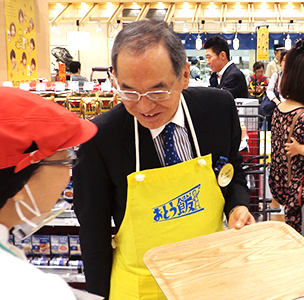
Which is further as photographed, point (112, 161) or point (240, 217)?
point (240, 217)

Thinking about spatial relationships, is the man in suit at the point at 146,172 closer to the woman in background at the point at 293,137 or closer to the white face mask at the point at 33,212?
the white face mask at the point at 33,212

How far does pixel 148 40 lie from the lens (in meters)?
1.32

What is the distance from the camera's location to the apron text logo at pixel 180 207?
149cm

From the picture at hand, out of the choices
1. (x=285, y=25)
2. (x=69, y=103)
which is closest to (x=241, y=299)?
(x=69, y=103)

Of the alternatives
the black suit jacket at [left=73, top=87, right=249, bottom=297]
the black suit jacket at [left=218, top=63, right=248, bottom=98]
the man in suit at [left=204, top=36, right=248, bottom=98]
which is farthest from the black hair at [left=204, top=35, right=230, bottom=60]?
the black suit jacket at [left=73, top=87, right=249, bottom=297]

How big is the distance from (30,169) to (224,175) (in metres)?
0.96

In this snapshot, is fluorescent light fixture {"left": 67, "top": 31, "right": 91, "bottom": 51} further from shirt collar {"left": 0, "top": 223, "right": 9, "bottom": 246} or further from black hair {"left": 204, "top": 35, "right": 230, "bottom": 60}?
shirt collar {"left": 0, "top": 223, "right": 9, "bottom": 246}

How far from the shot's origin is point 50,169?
0.90 metres

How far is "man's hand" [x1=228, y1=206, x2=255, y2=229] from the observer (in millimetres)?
1579

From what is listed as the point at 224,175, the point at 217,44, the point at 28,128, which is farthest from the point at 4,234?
the point at 217,44

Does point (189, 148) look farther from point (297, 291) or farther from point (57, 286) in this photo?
point (57, 286)

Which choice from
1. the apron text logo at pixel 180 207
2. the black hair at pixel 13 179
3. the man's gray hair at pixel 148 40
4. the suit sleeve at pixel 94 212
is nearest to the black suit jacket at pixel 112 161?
the suit sleeve at pixel 94 212

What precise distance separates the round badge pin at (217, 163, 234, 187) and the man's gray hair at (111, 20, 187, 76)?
46cm

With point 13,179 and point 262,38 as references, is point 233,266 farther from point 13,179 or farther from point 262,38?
point 262,38
